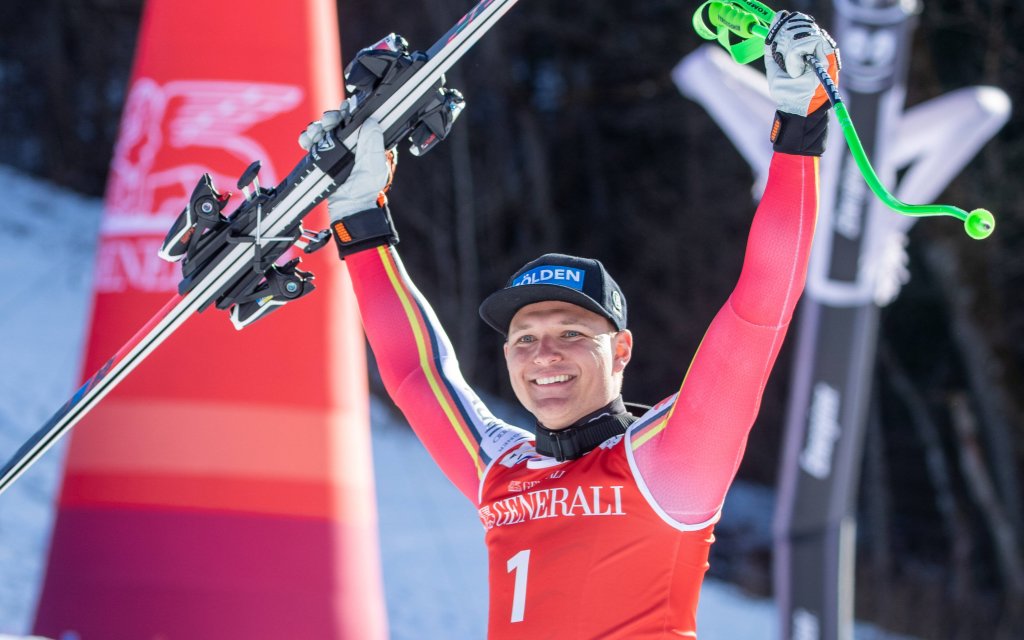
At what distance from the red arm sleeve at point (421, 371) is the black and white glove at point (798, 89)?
2.95 ft

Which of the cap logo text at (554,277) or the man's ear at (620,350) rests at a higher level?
the cap logo text at (554,277)

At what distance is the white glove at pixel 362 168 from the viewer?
272 centimetres

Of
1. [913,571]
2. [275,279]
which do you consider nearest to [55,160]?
[913,571]

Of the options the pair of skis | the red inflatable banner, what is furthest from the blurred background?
the pair of skis

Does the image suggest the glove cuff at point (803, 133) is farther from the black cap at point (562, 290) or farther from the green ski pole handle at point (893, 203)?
the black cap at point (562, 290)

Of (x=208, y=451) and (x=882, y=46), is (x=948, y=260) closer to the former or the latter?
(x=882, y=46)

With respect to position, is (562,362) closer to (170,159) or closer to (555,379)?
(555,379)

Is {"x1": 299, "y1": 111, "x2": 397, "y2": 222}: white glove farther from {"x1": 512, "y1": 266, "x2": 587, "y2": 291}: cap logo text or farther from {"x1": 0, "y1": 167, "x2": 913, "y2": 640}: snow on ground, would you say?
{"x1": 0, "y1": 167, "x2": 913, "y2": 640}: snow on ground

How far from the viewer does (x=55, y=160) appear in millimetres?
13867

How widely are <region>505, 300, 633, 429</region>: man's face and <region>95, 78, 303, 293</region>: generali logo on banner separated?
2.18m

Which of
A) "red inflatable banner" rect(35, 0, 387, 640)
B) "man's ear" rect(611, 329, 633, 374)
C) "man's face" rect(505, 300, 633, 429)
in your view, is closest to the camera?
"man's face" rect(505, 300, 633, 429)

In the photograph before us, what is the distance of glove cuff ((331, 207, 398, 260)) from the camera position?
2943 mm

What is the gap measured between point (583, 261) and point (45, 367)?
573 cm

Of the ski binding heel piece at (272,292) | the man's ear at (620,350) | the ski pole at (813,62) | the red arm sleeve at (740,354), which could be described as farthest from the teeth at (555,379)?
the ski pole at (813,62)
